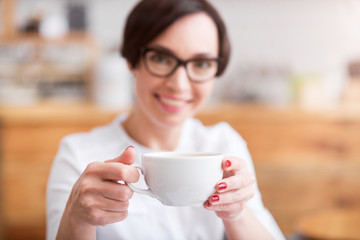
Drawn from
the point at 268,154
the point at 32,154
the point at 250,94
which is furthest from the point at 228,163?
the point at 32,154

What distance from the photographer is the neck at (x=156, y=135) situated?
1.35 ft

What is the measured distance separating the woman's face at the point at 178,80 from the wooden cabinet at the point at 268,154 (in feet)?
0.59

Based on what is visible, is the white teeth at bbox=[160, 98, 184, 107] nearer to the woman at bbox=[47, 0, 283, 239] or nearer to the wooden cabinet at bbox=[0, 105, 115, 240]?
the woman at bbox=[47, 0, 283, 239]

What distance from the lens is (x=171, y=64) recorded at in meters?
0.36

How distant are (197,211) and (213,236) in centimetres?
3

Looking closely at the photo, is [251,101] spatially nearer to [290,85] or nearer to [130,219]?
[290,85]

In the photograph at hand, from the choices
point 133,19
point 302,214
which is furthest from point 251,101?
point 133,19

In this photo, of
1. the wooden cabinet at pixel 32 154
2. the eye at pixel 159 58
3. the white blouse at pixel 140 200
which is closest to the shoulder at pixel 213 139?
the white blouse at pixel 140 200

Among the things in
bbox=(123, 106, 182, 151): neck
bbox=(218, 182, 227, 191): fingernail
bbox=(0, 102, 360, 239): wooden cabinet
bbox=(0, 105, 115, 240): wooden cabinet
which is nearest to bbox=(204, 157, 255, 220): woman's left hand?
bbox=(218, 182, 227, 191): fingernail

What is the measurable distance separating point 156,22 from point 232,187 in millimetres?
158

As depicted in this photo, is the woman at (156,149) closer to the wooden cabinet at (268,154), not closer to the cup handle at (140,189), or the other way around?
the cup handle at (140,189)

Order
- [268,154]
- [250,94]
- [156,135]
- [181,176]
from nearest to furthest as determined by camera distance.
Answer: [181,176] < [156,135] < [268,154] < [250,94]

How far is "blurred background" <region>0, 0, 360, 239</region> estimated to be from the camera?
0.49 metres

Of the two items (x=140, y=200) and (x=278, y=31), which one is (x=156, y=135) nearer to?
(x=140, y=200)
